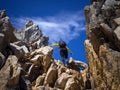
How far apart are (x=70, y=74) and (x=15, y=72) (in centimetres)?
1483

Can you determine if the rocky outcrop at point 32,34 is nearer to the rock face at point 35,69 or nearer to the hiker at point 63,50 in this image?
the hiker at point 63,50

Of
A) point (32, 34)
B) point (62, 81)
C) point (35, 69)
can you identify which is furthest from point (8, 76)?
point (32, 34)

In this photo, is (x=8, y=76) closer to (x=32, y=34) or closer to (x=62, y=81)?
(x=62, y=81)

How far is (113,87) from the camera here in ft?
103

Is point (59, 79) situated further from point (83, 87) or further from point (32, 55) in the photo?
point (32, 55)

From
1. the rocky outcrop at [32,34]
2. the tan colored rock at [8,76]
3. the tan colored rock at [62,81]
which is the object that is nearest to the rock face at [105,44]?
the tan colored rock at [62,81]

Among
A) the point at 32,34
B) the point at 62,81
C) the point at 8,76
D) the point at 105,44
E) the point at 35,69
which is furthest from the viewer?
the point at 32,34

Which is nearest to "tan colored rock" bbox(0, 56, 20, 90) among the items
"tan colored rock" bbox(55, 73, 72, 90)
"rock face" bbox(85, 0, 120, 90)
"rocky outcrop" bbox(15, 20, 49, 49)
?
"tan colored rock" bbox(55, 73, 72, 90)

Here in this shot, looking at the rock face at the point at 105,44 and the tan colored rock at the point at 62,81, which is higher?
the rock face at the point at 105,44

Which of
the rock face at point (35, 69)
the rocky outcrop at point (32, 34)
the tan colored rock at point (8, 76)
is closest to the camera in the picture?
the tan colored rock at point (8, 76)

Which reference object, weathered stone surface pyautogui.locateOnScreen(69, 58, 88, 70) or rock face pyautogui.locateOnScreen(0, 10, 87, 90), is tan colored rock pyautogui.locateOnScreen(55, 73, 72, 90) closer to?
rock face pyautogui.locateOnScreen(0, 10, 87, 90)

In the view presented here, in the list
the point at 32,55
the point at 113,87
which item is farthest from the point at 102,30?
the point at 32,55

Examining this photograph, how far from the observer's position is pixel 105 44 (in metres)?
34.3

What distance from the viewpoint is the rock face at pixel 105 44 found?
3194cm
